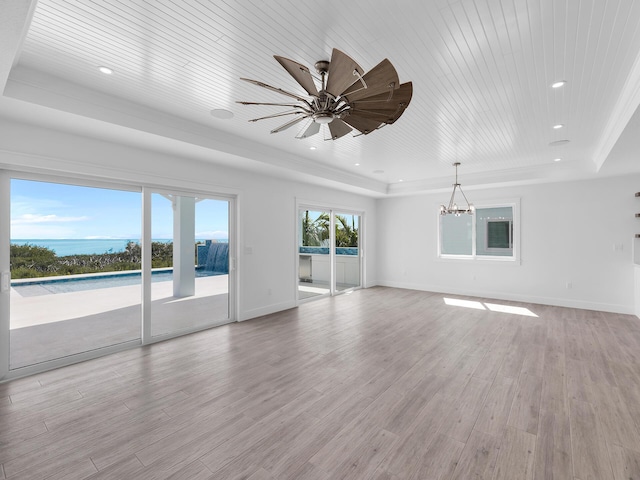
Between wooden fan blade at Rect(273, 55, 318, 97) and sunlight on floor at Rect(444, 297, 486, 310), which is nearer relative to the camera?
wooden fan blade at Rect(273, 55, 318, 97)

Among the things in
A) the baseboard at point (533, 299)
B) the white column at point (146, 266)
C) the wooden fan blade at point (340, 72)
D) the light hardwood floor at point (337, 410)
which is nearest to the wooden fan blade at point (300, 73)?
the wooden fan blade at point (340, 72)

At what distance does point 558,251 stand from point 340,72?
656 centimetres

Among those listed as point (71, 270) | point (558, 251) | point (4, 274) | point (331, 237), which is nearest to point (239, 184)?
point (71, 270)

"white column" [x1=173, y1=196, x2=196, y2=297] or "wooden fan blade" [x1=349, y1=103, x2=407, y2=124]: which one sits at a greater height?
"wooden fan blade" [x1=349, y1=103, x2=407, y2=124]

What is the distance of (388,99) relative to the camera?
207cm

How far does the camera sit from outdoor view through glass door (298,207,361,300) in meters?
6.89

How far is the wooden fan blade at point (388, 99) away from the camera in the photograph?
2061 mm

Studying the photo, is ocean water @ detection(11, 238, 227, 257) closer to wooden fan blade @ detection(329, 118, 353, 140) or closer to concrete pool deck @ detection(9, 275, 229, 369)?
concrete pool deck @ detection(9, 275, 229, 369)

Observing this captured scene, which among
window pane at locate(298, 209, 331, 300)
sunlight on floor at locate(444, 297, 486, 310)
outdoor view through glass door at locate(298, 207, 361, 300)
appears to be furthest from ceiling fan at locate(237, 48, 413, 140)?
sunlight on floor at locate(444, 297, 486, 310)

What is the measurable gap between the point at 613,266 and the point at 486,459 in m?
5.87

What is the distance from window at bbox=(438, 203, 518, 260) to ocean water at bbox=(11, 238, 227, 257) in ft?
22.1

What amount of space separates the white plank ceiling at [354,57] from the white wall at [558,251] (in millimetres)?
2207

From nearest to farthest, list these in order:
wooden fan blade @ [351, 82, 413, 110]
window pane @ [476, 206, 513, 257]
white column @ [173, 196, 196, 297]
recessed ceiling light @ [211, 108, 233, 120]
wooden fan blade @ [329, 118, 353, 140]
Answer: wooden fan blade @ [351, 82, 413, 110]
wooden fan blade @ [329, 118, 353, 140]
recessed ceiling light @ [211, 108, 233, 120]
white column @ [173, 196, 196, 297]
window pane @ [476, 206, 513, 257]

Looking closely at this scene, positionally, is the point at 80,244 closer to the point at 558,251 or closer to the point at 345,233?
the point at 345,233
